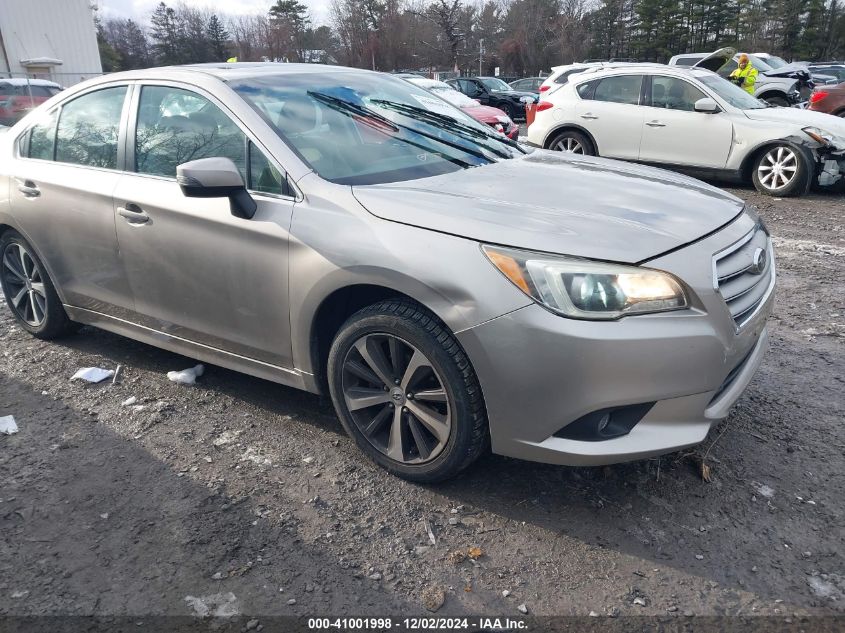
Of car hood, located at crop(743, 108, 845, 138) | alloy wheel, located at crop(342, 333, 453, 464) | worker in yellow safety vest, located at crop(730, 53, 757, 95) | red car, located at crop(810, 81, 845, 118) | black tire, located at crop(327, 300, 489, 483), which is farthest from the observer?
worker in yellow safety vest, located at crop(730, 53, 757, 95)

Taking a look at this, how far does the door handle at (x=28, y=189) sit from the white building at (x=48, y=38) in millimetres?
33927

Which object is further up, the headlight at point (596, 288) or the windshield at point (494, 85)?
the headlight at point (596, 288)

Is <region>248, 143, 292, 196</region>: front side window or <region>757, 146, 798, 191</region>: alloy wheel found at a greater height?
<region>248, 143, 292, 196</region>: front side window

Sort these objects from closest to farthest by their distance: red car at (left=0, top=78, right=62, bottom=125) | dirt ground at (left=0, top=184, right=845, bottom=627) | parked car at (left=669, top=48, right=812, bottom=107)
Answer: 1. dirt ground at (left=0, top=184, right=845, bottom=627)
2. red car at (left=0, top=78, right=62, bottom=125)
3. parked car at (left=669, top=48, right=812, bottom=107)

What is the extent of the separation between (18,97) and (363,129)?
15.1 meters

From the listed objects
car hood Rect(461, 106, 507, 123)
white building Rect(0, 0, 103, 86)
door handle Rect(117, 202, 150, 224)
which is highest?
white building Rect(0, 0, 103, 86)

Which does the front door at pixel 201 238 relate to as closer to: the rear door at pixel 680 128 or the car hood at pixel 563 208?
the car hood at pixel 563 208

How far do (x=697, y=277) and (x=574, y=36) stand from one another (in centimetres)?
6529

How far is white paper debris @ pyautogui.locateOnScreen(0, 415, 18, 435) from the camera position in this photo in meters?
3.49

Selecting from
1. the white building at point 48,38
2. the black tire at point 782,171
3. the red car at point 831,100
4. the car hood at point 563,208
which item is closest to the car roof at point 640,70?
the black tire at point 782,171

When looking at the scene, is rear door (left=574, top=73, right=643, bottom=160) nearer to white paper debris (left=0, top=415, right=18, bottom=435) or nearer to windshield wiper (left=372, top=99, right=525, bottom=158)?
windshield wiper (left=372, top=99, right=525, bottom=158)

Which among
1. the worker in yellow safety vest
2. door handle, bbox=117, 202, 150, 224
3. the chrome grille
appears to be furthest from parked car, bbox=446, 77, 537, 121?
the chrome grille

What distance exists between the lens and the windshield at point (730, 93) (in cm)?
925

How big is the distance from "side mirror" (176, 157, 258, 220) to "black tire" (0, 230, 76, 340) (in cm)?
193
